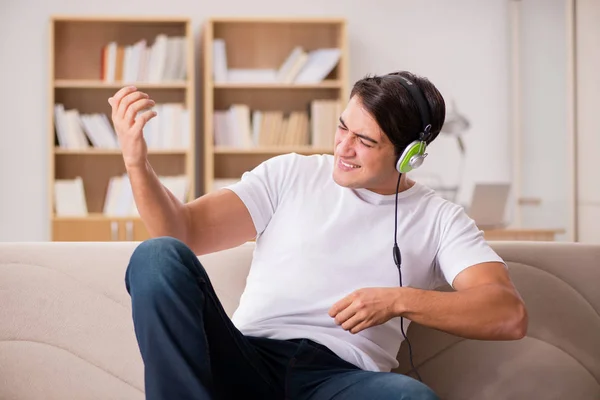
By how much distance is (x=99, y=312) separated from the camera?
5.62 feet

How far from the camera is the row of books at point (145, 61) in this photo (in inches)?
190

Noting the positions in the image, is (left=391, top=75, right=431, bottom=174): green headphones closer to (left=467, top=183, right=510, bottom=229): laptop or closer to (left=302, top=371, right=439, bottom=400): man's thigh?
(left=302, top=371, right=439, bottom=400): man's thigh

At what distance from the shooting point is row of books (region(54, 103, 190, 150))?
4.82 m

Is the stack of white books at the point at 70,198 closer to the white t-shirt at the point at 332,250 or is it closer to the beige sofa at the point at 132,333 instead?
the beige sofa at the point at 132,333

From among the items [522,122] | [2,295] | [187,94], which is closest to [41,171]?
[187,94]

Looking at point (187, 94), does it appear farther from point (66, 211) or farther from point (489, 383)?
point (489, 383)

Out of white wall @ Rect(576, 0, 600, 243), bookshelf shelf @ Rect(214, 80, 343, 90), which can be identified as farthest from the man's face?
bookshelf shelf @ Rect(214, 80, 343, 90)

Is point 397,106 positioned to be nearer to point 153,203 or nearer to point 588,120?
point 153,203

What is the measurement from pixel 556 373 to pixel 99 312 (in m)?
0.98

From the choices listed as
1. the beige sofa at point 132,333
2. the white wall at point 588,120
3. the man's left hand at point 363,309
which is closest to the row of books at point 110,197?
the white wall at point 588,120

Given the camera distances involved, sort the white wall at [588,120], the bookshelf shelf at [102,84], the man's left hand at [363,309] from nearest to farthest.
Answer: the man's left hand at [363,309], the white wall at [588,120], the bookshelf shelf at [102,84]

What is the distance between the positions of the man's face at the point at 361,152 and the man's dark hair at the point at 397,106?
0.05 ft

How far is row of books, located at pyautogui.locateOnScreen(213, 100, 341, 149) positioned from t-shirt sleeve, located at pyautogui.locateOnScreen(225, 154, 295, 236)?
126 inches

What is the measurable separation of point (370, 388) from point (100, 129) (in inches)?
148
